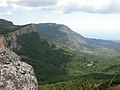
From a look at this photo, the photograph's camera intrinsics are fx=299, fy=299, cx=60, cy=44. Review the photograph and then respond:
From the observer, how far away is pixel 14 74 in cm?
2867

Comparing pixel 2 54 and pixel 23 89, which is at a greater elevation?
pixel 2 54

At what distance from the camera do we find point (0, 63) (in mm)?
29016

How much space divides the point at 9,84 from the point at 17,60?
4.02 metres

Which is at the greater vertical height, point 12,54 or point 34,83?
point 12,54

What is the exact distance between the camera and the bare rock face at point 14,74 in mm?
27781

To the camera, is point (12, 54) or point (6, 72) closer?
point (6, 72)

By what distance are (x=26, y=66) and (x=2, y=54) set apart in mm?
2762

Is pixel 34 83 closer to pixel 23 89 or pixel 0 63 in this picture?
pixel 23 89

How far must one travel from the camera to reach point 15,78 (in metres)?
28.5

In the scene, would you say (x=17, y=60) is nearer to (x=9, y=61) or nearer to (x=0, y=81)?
(x=9, y=61)

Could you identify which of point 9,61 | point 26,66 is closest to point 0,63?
point 9,61

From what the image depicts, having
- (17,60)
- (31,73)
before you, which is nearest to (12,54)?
(17,60)

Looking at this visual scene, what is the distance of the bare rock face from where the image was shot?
27781mm

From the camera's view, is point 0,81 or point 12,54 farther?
point 12,54
